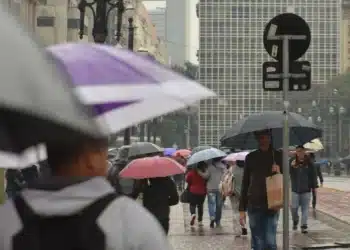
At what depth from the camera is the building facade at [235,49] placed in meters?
154

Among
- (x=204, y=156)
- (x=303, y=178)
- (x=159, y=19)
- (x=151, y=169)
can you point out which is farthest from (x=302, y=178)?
(x=159, y=19)

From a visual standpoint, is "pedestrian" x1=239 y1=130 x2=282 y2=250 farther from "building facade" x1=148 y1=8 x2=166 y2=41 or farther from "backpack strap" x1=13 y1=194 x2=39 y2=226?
"building facade" x1=148 y1=8 x2=166 y2=41

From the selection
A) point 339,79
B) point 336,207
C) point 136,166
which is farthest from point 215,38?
point 136,166

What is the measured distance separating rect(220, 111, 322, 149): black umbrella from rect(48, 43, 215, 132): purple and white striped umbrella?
7.58 metres

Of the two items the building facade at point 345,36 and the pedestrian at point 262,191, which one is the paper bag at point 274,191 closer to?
the pedestrian at point 262,191

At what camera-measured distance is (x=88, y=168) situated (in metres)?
2.71

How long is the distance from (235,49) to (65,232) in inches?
6182

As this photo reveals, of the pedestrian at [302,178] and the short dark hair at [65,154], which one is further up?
the short dark hair at [65,154]

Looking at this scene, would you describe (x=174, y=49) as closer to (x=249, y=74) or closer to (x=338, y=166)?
(x=249, y=74)

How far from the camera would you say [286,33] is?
9.43 metres

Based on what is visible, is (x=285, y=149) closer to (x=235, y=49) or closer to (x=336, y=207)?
(x=336, y=207)

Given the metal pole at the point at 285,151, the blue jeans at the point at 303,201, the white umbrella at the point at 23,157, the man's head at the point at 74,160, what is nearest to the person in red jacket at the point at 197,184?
the blue jeans at the point at 303,201

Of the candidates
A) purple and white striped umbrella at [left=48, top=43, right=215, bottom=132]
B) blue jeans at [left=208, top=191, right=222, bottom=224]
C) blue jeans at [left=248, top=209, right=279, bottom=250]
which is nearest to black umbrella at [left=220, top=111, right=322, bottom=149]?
blue jeans at [left=248, top=209, right=279, bottom=250]

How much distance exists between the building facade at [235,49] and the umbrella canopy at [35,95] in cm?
14862
